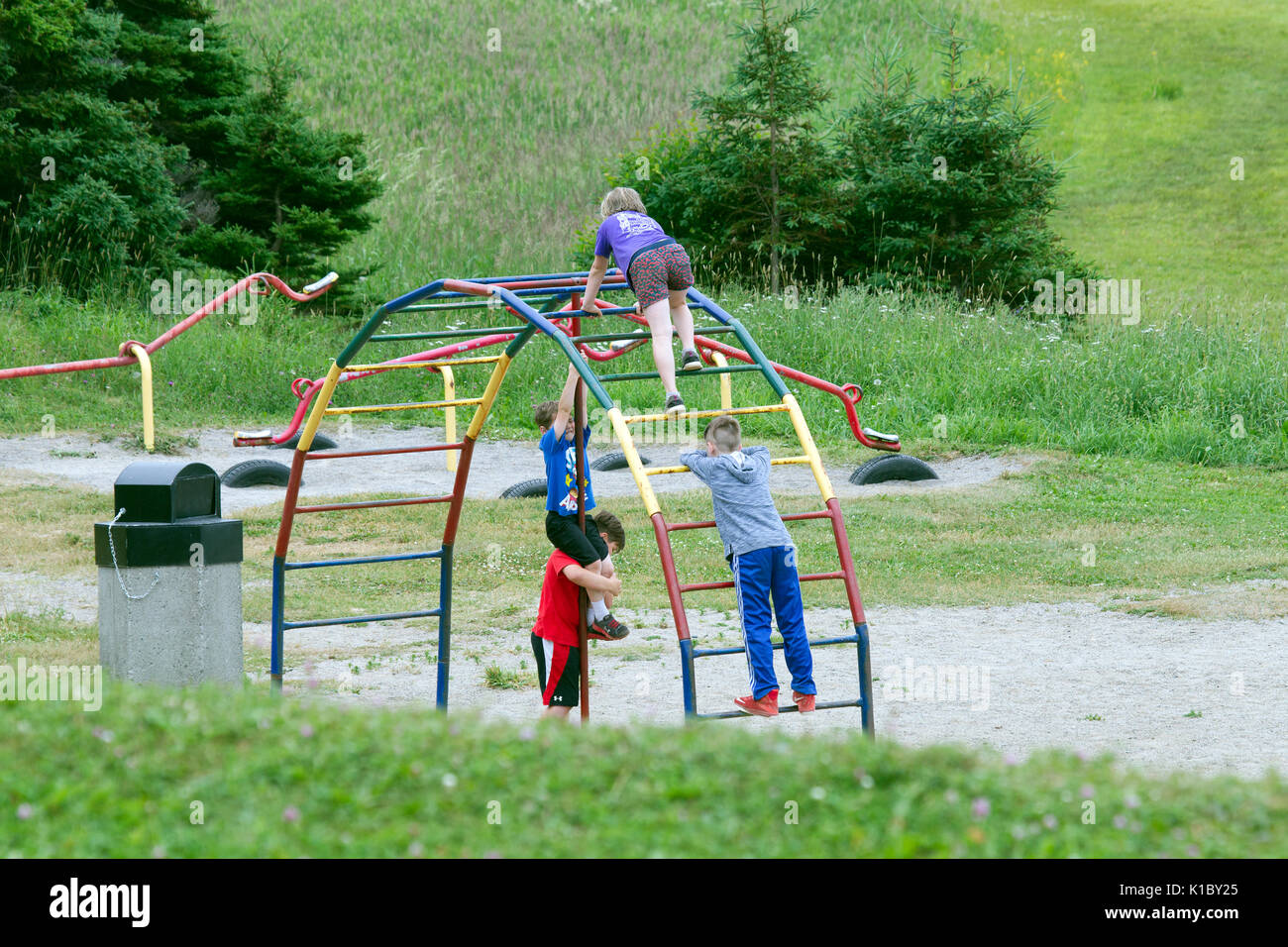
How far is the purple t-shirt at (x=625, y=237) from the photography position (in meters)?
6.29

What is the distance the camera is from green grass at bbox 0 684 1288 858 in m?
3.34

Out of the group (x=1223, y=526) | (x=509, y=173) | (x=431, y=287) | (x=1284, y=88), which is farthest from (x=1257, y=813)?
(x=1284, y=88)

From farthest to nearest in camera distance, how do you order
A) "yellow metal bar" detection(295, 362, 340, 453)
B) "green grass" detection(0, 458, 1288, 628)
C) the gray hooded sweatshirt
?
"green grass" detection(0, 458, 1288, 628)
"yellow metal bar" detection(295, 362, 340, 453)
the gray hooded sweatshirt

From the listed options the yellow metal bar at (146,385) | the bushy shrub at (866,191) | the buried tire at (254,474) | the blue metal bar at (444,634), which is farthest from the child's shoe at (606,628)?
the bushy shrub at (866,191)

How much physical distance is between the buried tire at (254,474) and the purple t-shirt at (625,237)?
23.5ft

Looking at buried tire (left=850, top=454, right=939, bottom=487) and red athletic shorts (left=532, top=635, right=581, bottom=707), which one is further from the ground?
buried tire (left=850, top=454, right=939, bottom=487)

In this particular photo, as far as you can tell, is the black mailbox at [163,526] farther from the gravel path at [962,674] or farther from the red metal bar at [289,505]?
the gravel path at [962,674]

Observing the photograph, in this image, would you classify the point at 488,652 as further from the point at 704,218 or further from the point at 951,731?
the point at 704,218

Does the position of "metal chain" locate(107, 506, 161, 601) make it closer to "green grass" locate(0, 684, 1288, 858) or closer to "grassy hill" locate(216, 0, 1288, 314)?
"green grass" locate(0, 684, 1288, 858)

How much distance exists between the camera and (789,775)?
3709 mm

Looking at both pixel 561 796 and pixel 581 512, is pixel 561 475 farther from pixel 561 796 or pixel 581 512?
Result: pixel 561 796

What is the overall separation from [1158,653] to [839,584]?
2.64m

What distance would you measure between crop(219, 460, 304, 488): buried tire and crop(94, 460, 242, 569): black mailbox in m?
6.81

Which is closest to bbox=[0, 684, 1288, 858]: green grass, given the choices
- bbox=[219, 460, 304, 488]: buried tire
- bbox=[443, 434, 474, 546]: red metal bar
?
bbox=[443, 434, 474, 546]: red metal bar
